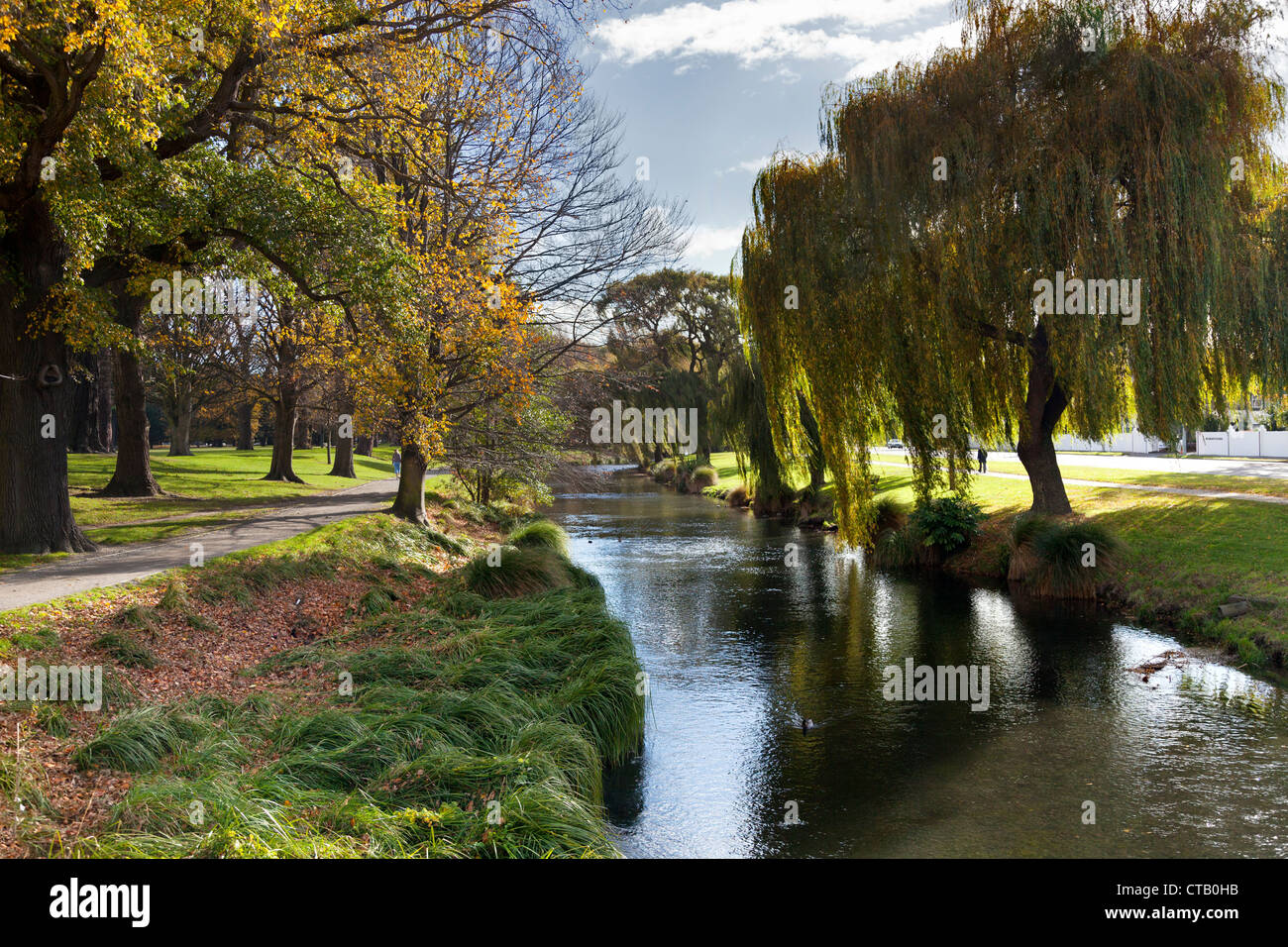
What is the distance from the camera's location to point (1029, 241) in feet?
45.2

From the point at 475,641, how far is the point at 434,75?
9290mm

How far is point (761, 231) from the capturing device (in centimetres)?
1689

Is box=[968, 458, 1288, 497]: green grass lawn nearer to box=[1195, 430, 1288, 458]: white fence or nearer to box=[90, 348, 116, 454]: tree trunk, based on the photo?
box=[1195, 430, 1288, 458]: white fence

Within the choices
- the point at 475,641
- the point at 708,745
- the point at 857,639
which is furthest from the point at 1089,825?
the point at 475,641

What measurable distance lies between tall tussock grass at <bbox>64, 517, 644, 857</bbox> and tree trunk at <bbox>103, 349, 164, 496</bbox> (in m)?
15.3

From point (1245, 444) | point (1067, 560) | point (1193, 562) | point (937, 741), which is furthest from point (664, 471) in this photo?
point (937, 741)

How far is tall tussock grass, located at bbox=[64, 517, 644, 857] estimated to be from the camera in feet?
16.0

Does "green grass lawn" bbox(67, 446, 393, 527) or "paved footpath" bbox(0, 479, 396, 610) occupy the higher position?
"green grass lawn" bbox(67, 446, 393, 527)

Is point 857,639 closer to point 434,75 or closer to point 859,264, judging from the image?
point 859,264

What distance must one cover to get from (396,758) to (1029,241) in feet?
42.6

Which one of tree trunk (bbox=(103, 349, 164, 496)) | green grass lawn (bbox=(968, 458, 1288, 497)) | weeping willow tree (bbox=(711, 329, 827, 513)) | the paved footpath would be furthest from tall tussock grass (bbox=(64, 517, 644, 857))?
green grass lawn (bbox=(968, 458, 1288, 497))

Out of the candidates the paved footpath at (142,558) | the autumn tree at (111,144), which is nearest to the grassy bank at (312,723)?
the paved footpath at (142,558)

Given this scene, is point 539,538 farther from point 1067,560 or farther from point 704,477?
point 704,477

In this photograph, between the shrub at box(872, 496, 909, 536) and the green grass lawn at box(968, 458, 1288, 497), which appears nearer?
the green grass lawn at box(968, 458, 1288, 497)
